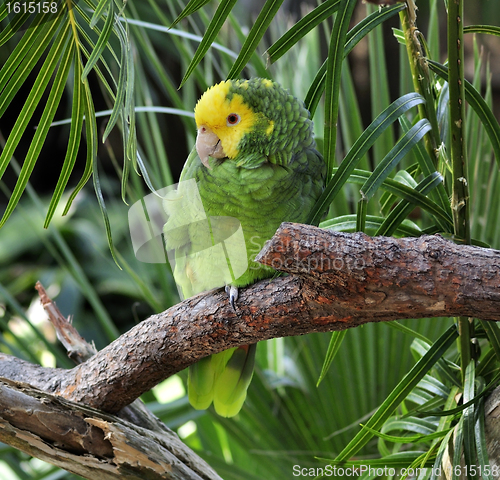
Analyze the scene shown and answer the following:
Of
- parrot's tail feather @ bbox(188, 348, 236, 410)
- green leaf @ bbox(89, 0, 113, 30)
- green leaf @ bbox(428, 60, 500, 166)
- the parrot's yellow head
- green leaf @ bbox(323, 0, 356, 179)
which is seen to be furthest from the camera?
parrot's tail feather @ bbox(188, 348, 236, 410)

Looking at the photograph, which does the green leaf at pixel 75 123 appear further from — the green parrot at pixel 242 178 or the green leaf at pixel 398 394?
the green leaf at pixel 398 394

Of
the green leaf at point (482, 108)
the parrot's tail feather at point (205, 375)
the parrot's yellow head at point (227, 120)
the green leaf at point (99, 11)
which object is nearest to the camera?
the green leaf at point (99, 11)

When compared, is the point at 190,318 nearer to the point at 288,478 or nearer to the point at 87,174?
the point at 87,174

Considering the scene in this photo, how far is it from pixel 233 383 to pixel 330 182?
57 cm

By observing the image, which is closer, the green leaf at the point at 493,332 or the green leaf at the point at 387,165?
the green leaf at the point at 387,165

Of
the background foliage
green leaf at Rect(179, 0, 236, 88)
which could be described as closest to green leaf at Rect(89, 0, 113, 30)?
the background foliage

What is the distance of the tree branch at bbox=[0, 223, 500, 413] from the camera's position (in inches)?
22.1

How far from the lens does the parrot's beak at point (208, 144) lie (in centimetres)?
86

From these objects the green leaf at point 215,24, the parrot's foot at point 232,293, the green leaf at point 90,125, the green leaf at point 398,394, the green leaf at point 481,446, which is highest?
the green leaf at point 215,24

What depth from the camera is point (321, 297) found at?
0.63 metres

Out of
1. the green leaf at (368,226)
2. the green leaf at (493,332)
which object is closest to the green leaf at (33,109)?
the green leaf at (368,226)

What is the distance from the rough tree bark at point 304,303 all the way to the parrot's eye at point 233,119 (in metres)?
0.30

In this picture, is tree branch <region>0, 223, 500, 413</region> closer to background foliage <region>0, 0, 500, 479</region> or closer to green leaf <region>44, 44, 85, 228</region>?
background foliage <region>0, 0, 500, 479</region>

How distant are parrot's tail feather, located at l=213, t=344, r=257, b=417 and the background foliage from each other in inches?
5.8
